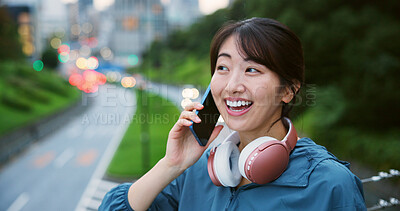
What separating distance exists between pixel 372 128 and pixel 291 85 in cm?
897

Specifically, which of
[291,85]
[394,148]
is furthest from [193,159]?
[394,148]

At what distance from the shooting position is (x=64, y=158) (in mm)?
22031

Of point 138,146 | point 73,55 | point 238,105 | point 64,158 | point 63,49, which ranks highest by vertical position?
point 238,105

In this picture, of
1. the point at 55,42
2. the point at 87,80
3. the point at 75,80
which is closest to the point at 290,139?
the point at 75,80

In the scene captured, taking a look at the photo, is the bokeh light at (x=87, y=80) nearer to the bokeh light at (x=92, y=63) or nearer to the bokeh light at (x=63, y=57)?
the bokeh light at (x=92, y=63)

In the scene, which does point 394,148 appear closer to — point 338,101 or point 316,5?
point 338,101

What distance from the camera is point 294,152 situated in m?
1.15

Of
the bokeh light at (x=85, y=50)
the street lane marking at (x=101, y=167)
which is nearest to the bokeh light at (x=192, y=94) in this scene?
the street lane marking at (x=101, y=167)

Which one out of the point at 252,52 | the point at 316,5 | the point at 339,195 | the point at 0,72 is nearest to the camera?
the point at 339,195

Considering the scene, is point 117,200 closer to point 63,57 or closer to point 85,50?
point 63,57

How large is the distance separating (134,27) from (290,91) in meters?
70.3

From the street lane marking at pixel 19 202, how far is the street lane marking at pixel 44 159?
3.24m

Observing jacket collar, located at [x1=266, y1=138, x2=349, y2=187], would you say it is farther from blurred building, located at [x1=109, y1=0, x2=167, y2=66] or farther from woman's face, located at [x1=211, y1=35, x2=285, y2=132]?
blurred building, located at [x1=109, y1=0, x2=167, y2=66]

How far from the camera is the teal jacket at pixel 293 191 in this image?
0.99 metres
